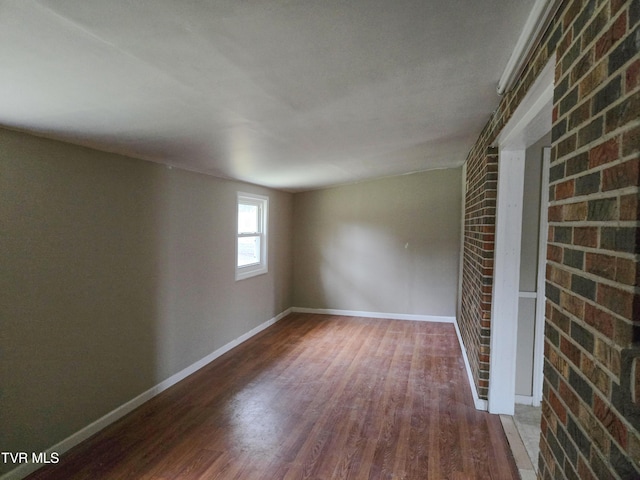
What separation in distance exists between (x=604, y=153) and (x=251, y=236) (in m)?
4.44

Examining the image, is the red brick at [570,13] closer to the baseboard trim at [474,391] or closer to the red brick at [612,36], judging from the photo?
the red brick at [612,36]

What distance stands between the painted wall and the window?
2.38ft

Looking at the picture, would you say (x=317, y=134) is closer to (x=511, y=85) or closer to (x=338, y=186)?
(x=511, y=85)

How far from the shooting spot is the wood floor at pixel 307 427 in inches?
89.7

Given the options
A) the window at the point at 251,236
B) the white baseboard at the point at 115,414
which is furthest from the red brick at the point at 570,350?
the window at the point at 251,236

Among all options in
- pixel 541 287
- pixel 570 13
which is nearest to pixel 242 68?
pixel 570 13

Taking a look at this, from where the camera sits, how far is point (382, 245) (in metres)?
6.04

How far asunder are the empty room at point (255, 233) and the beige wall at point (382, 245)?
0.92 meters

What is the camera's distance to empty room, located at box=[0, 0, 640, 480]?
104 cm

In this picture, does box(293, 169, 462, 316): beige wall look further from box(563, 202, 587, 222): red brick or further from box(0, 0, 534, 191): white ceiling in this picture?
box(563, 202, 587, 222): red brick

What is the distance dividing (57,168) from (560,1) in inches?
103

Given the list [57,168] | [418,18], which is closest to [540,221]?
[418,18]

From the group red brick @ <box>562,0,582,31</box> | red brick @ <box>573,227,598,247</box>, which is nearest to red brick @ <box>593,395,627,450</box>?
red brick @ <box>573,227,598,247</box>

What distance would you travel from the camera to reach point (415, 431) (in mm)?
2717
